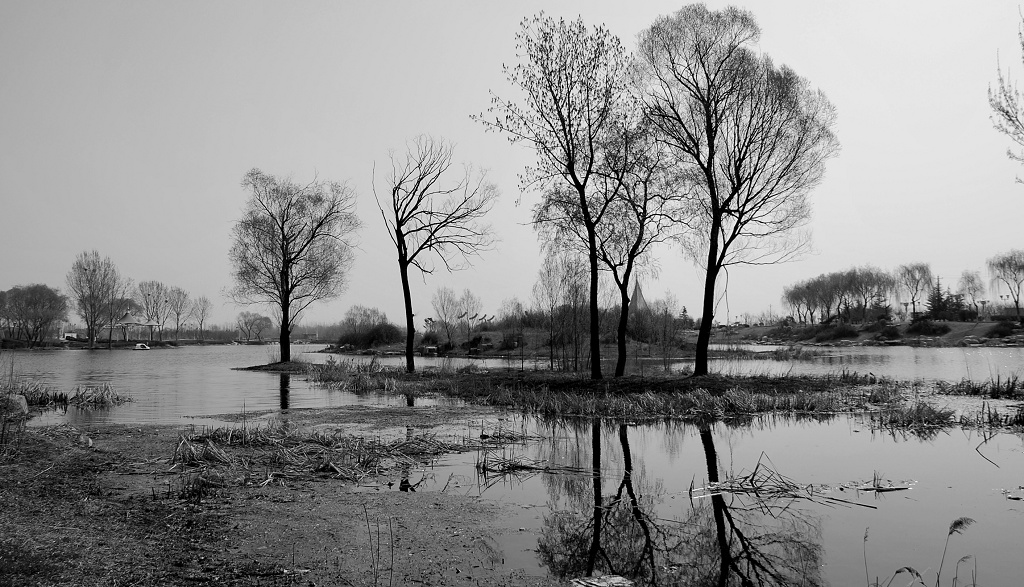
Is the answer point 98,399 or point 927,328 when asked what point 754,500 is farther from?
point 927,328

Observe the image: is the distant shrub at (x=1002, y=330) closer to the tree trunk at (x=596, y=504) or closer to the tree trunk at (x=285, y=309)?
the tree trunk at (x=285, y=309)

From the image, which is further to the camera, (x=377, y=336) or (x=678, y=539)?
(x=377, y=336)

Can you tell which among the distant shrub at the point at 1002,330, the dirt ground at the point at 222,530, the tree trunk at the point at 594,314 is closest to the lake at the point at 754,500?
the dirt ground at the point at 222,530

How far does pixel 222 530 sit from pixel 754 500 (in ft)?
17.3

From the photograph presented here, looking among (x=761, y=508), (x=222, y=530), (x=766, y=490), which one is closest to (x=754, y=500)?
(x=761, y=508)

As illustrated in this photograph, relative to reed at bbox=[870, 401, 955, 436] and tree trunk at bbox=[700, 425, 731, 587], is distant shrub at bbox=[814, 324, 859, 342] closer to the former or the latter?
reed at bbox=[870, 401, 955, 436]

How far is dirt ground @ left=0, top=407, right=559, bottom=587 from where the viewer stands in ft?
14.6

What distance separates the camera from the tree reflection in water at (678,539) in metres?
4.68

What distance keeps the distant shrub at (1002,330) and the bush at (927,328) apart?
19.8ft

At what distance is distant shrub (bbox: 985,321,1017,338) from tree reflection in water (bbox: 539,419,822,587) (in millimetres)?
80138

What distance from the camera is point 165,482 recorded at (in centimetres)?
718

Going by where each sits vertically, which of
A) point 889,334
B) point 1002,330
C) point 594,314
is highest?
point 594,314

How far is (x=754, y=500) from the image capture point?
22.3 ft

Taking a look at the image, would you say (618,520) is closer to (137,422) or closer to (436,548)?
(436,548)
